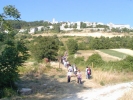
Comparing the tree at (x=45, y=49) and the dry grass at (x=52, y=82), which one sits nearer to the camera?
the dry grass at (x=52, y=82)

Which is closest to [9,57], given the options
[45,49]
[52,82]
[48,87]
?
[48,87]

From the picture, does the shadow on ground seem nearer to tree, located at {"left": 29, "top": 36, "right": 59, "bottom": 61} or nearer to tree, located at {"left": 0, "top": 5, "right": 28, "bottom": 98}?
tree, located at {"left": 0, "top": 5, "right": 28, "bottom": 98}

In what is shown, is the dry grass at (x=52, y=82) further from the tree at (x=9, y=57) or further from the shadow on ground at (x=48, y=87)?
the tree at (x=9, y=57)

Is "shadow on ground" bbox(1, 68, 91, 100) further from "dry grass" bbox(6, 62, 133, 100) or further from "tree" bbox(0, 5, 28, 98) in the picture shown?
"tree" bbox(0, 5, 28, 98)

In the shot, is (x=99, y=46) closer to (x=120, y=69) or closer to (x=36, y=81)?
(x=120, y=69)

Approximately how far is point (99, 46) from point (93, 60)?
52.6 meters

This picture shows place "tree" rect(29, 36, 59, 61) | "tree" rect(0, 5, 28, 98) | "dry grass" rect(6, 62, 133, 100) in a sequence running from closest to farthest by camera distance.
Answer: "tree" rect(0, 5, 28, 98) → "dry grass" rect(6, 62, 133, 100) → "tree" rect(29, 36, 59, 61)

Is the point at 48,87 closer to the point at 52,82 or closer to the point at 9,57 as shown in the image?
the point at 52,82

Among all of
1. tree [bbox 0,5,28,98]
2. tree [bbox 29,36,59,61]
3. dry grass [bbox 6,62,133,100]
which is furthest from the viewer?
tree [bbox 29,36,59,61]

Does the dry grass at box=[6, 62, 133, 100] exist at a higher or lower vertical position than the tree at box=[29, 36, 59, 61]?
lower

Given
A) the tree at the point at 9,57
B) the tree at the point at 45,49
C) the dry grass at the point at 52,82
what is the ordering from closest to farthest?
the tree at the point at 9,57
the dry grass at the point at 52,82
the tree at the point at 45,49

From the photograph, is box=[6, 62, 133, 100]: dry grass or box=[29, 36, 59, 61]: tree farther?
box=[29, 36, 59, 61]: tree

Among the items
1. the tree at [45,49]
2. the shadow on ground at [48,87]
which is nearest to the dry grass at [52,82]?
the shadow on ground at [48,87]

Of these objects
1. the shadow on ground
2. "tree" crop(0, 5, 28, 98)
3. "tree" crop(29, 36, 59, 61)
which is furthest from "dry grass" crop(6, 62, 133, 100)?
"tree" crop(29, 36, 59, 61)
